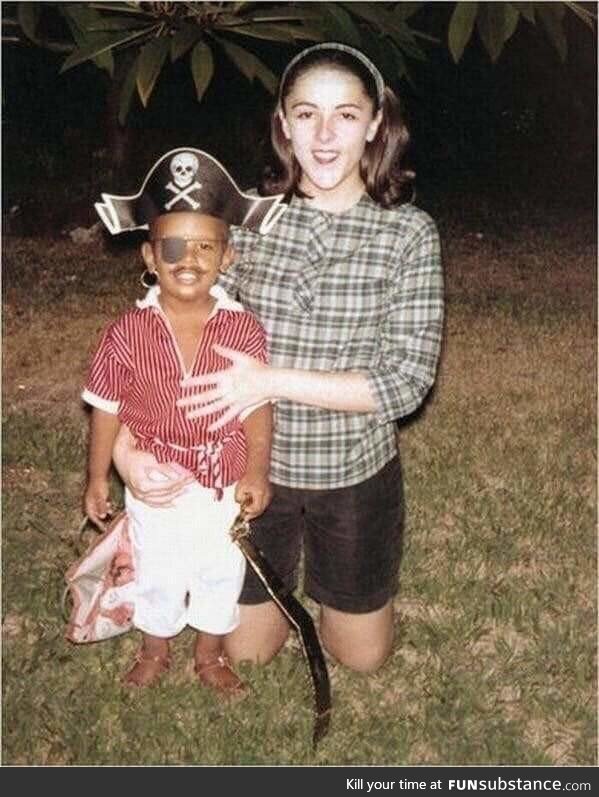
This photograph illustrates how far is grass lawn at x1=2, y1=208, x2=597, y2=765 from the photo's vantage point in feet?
9.41

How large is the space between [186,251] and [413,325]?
0.62m

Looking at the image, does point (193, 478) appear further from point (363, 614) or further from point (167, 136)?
point (167, 136)

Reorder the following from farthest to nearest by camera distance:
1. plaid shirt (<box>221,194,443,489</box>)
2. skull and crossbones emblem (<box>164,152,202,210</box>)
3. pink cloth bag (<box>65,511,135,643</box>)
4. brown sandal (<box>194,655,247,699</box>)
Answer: brown sandal (<box>194,655,247,699</box>)
pink cloth bag (<box>65,511,135,643</box>)
plaid shirt (<box>221,194,443,489</box>)
skull and crossbones emblem (<box>164,152,202,210</box>)

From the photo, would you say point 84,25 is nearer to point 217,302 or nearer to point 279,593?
point 217,302

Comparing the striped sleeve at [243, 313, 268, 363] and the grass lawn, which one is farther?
the grass lawn

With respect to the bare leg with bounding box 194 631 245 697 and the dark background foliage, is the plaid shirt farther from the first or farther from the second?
the dark background foliage

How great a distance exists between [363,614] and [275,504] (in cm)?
46

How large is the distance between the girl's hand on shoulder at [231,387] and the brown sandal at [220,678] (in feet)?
2.98

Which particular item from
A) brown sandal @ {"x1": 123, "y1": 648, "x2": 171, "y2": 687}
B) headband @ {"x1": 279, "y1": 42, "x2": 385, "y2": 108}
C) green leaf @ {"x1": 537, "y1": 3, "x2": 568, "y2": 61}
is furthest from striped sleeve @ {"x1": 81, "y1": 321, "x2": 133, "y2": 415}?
green leaf @ {"x1": 537, "y1": 3, "x2": 568, "y2": 61}

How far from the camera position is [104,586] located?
9.46 ft

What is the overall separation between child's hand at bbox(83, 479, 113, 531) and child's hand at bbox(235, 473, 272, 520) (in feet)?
1.19

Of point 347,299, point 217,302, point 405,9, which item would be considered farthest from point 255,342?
point 405,9

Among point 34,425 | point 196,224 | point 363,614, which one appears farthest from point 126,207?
point 34,425

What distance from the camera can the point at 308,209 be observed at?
2678mm
